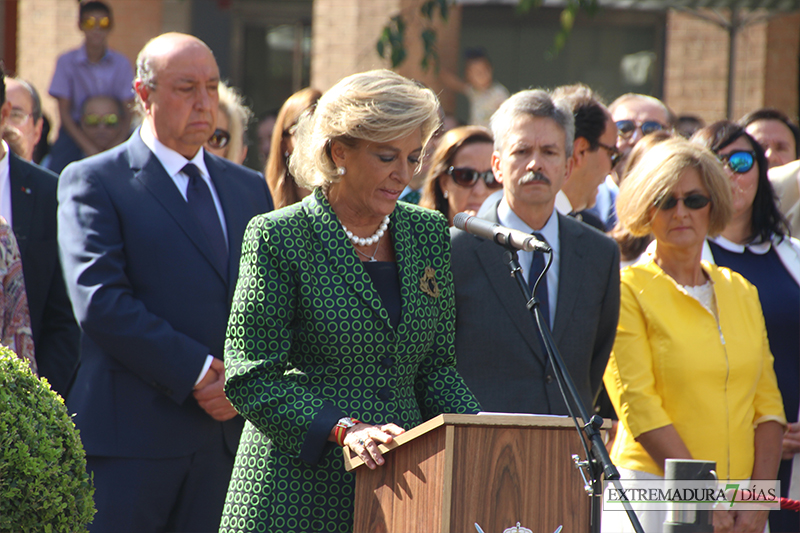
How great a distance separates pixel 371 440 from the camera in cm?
266

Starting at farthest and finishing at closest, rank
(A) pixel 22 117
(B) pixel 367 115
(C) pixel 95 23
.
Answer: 1. (C) pixel 95 23
2. (A) pixel 22 117
3. (B) pixel 367 115

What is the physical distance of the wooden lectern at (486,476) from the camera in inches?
96.9

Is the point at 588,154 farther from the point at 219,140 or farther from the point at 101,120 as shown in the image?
the point at 101,120

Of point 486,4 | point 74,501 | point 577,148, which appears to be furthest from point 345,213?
point 486,4

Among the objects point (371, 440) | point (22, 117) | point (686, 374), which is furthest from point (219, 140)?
point (371, 440)

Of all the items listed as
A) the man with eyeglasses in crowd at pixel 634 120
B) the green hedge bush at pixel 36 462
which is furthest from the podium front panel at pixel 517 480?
the man with eyeglasses in crowd at pixel 634 120

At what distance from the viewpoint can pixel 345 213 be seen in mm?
3180

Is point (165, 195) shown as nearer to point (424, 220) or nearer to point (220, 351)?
point (220, 351)

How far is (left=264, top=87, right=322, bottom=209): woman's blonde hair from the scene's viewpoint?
5363 mm

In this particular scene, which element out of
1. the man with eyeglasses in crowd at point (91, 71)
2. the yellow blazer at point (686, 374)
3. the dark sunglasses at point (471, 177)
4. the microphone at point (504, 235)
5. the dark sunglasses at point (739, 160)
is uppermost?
the man with eyeglasses in crowd at point (91, 71)

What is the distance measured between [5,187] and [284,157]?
60.2 inches

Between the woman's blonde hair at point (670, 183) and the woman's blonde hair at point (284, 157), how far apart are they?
5.92 feet

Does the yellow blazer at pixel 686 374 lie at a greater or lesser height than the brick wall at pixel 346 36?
lesser

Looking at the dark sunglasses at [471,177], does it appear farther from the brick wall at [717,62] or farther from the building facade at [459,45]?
the brick wall at [717,62]
